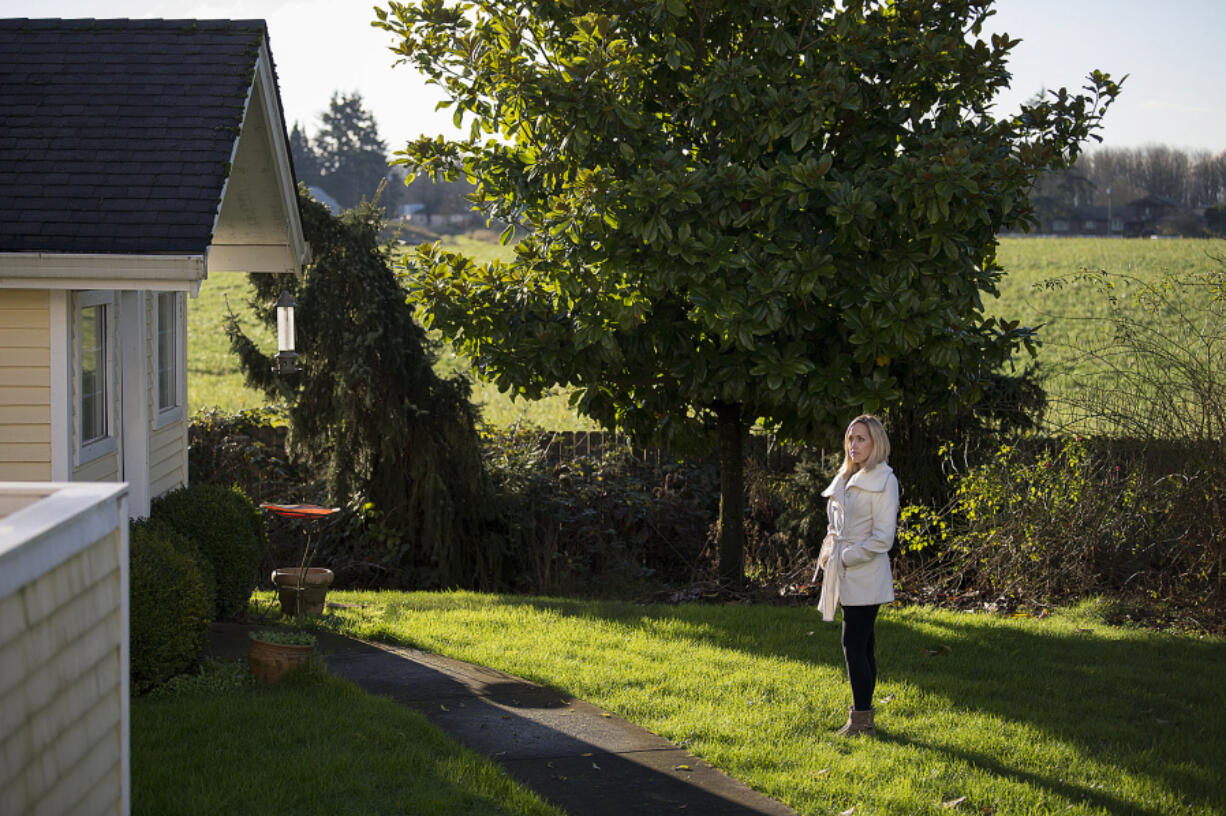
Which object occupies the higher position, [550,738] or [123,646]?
[123,646]

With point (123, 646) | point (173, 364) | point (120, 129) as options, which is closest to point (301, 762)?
point (123, 646)

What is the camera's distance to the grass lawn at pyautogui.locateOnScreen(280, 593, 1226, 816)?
18.4 feet

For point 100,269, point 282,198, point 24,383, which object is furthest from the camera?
point 282,198

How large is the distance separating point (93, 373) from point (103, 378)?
17 centimetres

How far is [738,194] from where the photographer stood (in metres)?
8.84

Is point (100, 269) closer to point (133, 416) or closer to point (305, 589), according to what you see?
point (133, 416)

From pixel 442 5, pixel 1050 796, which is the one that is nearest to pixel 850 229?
pixel 442 5

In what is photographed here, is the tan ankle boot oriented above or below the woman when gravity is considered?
below

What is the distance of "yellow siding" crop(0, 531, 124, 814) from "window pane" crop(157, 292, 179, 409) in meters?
6.76

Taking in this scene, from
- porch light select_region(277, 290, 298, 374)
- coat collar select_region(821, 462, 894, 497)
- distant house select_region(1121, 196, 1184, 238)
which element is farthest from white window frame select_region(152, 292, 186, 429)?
distant house select_region(1121, 196, 1184, 238)

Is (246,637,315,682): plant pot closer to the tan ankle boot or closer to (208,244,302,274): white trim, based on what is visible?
the tan ankle boot

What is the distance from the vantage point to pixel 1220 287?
32.1ft

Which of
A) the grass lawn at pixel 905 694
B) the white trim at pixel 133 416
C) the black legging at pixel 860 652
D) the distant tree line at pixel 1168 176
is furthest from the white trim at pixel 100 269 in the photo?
the distant tree line at pixel 1168 176

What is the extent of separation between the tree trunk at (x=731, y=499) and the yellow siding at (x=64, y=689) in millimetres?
7795
